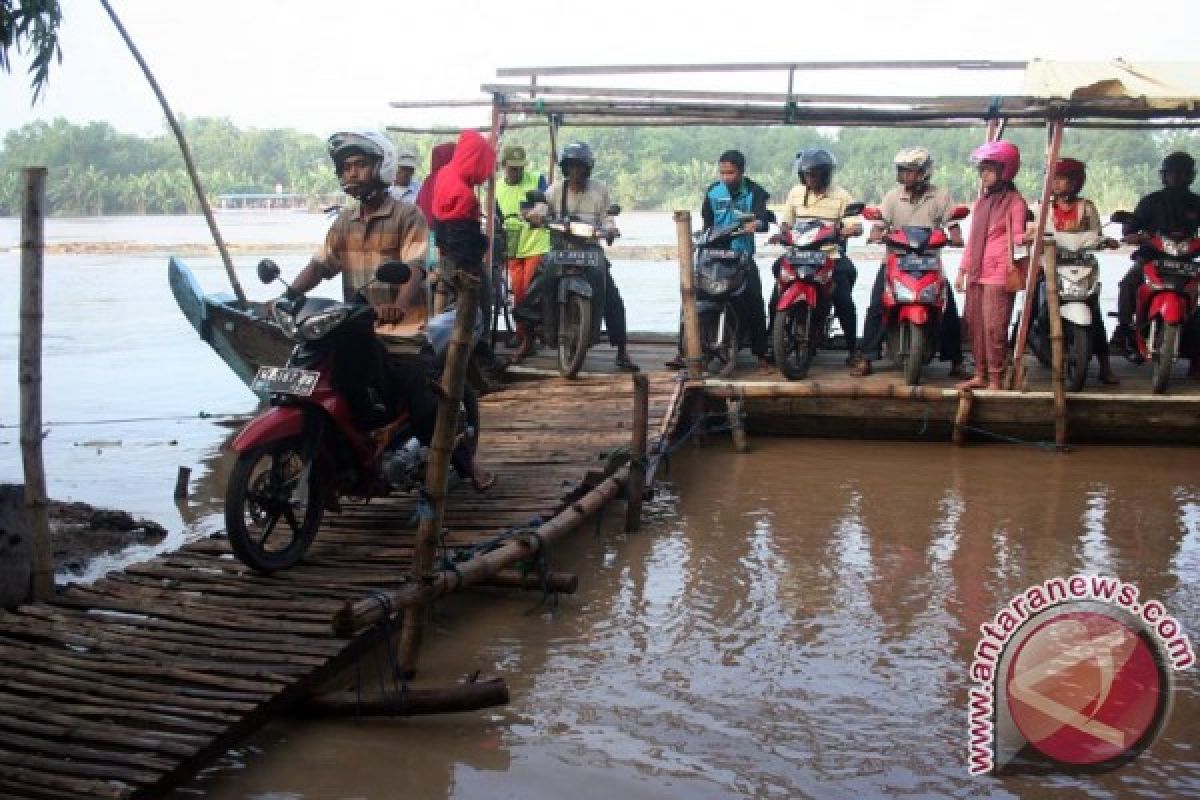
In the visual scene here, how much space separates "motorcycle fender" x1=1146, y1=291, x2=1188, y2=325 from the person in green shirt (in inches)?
158

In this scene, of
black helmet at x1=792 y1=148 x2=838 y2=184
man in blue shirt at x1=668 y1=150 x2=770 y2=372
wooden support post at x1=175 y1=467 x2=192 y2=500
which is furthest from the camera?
man in blue shirt at x1=668 y1=150 x2=770 y2=372

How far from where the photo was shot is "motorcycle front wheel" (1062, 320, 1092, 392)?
7.88 meters

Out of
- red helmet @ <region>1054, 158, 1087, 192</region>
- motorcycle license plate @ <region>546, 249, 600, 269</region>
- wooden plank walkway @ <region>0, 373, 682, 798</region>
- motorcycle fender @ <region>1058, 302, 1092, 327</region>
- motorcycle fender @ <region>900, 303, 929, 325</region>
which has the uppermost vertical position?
red helmet @ <region>1054, 158, 1087, 192</region>

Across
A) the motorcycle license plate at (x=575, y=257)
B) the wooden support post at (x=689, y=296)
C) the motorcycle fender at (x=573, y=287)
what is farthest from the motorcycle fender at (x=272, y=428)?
the motorcycle license plate at (x=575, y=257)

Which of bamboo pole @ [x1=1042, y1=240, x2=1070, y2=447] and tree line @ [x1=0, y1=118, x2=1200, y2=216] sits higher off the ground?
tree line @ [x1=0, y1=118, x2=1200, y2=216]

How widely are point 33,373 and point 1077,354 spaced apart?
5.94 m

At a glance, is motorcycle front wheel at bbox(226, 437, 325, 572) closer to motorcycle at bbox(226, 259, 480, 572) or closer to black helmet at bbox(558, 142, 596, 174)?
motorcycle at bbox(226, 259, 480, 572)

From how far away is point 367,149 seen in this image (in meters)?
5.28

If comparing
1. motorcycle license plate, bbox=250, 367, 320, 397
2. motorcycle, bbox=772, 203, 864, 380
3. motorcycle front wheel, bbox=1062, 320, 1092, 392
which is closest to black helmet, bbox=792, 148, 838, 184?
motorcycle, bbox=772, 203, 864, 380

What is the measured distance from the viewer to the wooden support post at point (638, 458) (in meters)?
5.91

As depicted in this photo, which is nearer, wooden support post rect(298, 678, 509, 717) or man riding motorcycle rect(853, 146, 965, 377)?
wooden support post rect(298, 678, 509, 717)

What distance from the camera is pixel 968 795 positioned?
3.55 m

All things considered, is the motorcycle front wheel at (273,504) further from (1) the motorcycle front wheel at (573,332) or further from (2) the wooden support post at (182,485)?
(1) the motorcycle front wheel at (573,332)

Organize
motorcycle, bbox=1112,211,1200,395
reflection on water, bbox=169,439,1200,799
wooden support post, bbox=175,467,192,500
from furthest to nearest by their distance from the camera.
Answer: motorcycle, bbox=1112,211,1200,395 < wooden support post, bbox=175,467,192,500 < reflection on water, bbox=169,439,1200,799
